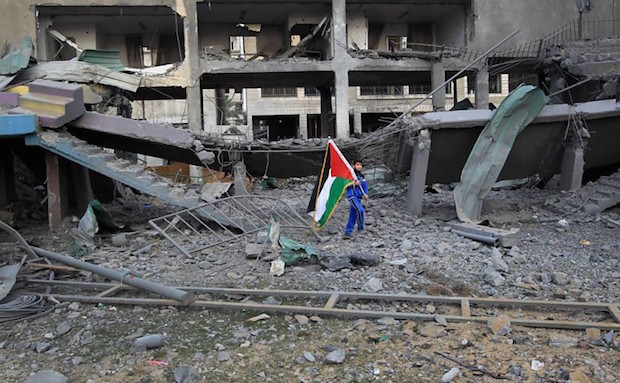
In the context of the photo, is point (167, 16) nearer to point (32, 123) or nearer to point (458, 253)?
point (32, 123)

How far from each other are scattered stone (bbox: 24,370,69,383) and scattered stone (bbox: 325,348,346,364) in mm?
2171

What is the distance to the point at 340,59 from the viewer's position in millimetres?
21000

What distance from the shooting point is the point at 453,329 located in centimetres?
495

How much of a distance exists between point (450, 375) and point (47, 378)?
325 cm

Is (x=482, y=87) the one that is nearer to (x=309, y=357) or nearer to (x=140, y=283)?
(x=140, y=283)

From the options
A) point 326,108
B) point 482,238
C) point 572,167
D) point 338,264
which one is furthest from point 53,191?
point 326,108

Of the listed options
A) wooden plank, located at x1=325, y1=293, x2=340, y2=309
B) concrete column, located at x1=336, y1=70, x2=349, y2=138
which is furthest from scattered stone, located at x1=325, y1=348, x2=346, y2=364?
concrete column, located at x1=336, y1=70, x2=349, y2=138

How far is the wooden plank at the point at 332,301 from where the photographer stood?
5578 millimetres

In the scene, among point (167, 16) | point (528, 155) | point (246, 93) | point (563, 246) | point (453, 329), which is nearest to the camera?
point (453, 329)

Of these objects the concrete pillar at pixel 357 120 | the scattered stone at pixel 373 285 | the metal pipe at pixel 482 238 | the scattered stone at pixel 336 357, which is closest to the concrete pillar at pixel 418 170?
the metal pipe at pixel 482 238

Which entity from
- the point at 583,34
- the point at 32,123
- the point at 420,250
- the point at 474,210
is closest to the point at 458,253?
the point at 420,250

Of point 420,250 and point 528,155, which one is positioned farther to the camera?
point 528,155

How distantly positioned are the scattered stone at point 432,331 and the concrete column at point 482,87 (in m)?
18.9

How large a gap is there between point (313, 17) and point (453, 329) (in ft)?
66.1
